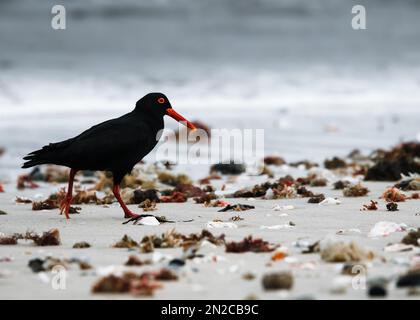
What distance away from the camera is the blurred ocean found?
2028 cm

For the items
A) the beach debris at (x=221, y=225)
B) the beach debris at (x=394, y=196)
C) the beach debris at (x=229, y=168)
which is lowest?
the beach debris at (x=221, y=225)

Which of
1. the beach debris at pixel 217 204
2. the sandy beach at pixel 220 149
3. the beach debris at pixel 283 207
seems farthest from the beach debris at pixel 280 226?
the beach debris at pixel 217 204

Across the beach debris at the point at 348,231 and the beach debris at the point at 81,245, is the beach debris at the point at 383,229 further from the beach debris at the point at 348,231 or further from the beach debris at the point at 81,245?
the beach debris at the point at 81,245

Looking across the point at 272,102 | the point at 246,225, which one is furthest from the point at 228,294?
the point at 272,102

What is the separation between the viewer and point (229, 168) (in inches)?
537

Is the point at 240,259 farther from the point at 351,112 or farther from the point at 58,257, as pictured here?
the point at 351,112

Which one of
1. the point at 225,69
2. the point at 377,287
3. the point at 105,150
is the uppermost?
the point at 225,69

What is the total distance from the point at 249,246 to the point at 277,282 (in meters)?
1.28

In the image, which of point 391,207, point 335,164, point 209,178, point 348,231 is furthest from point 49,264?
point 335,164

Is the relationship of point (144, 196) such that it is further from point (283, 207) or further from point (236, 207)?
point (283, 207)

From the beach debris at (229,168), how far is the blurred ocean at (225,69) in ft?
6.95

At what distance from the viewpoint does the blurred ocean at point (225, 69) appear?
2028 cm

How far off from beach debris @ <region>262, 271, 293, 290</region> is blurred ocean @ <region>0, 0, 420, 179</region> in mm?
9933
